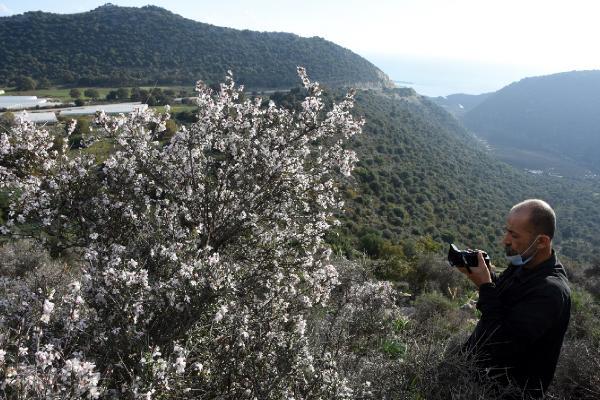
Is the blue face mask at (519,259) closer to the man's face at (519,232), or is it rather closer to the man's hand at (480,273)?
the man's face at (519,232)

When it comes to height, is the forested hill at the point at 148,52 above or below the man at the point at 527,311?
above

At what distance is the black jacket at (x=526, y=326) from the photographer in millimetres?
2932

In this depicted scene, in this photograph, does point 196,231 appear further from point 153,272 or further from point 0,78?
point 0,78

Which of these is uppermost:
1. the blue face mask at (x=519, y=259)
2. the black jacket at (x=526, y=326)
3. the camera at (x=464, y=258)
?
the blue face mask at (x=519, y=259)

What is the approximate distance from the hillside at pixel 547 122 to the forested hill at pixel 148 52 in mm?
67768

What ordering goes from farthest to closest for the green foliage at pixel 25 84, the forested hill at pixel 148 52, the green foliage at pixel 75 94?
1. the forested hill at pixel 148 52
2. the green foliage at pixel 25 84
3. the green foliage at pixel 75 94

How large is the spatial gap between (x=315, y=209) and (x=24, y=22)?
8378 cm

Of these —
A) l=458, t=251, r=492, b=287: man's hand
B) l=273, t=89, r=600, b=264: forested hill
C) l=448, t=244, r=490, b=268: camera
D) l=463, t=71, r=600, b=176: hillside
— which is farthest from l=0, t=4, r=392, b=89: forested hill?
l=463, t=71, r=600, b=176: hillside

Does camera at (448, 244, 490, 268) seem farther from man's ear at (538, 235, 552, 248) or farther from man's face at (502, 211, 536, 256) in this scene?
man's ear at (538, 235, 552, 248)

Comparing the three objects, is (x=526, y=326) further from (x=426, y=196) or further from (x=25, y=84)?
→ (x=25, y=84)

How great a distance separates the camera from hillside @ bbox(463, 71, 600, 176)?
123m

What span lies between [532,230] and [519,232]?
0.29 feet

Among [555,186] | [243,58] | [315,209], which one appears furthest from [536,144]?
[315,209]

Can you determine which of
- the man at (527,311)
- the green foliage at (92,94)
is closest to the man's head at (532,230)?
the man at (527,311)
